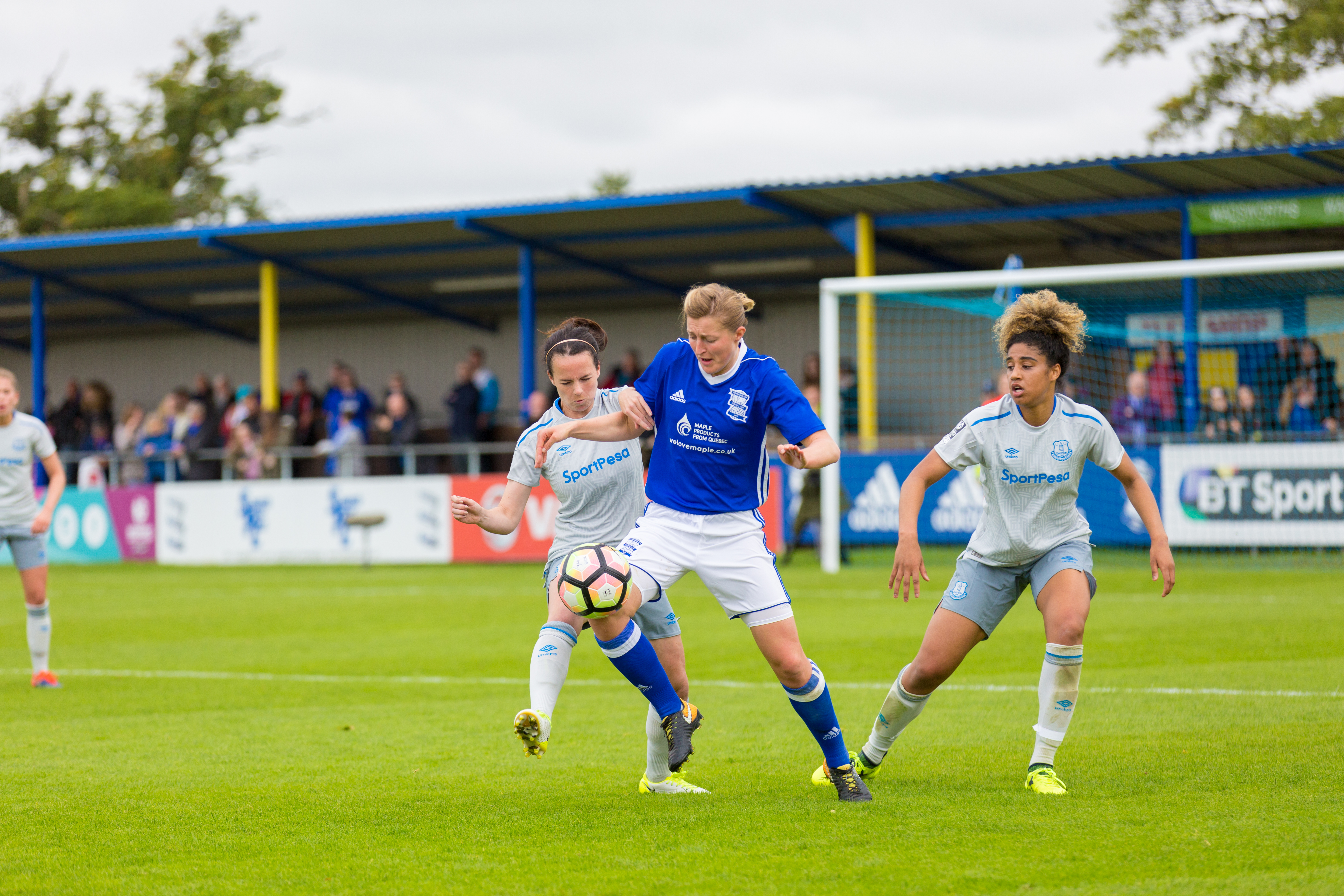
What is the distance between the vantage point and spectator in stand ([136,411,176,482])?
2397 centimetres

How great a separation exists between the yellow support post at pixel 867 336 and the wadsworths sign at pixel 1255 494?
4.44m

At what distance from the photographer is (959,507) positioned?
692 inches

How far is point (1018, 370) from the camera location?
539 cm

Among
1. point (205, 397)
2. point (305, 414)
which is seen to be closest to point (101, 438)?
point (205, 397)

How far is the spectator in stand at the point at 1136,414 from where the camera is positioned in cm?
1742

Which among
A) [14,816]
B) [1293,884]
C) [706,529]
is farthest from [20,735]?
[1293,884]

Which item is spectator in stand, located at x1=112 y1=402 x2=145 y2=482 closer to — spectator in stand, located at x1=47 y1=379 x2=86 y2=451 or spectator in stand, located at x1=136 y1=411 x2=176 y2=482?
spectator in stand, located at x1=136 y1=411 x2=176 y2=482

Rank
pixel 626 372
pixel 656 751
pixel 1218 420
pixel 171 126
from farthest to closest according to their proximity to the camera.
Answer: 1. pixel 171 126
2. pixel 626 372
3. pixel 1218 420
4. pixel 656 751

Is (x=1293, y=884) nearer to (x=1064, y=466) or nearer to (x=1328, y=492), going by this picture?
(x=1064, y=466)

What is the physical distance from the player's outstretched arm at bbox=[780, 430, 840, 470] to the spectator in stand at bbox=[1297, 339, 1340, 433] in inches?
493

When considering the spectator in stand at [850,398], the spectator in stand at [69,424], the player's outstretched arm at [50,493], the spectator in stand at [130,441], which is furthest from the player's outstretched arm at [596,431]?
the spectator in stand at [69,424]

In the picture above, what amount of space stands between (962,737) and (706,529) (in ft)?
6.97

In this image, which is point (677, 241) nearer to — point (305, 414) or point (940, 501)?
point (305, 414)

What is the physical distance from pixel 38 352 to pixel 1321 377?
2291 cm
